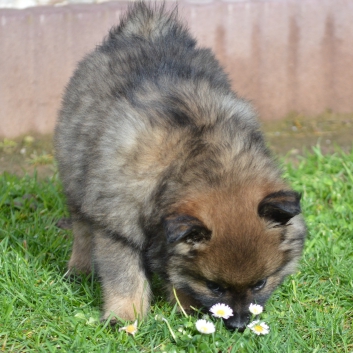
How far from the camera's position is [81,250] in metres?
4.04

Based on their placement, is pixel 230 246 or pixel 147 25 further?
pixel 147 25

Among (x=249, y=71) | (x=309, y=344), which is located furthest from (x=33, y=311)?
(x=249, y=71)

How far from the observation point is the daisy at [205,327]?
3.08 metres

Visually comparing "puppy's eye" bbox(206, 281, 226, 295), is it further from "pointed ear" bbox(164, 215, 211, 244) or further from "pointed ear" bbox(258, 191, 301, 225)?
"pointed ear" bbox(258, 191, 301, 225)

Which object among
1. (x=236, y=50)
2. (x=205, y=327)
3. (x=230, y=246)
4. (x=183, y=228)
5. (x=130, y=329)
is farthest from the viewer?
(x=236, y=50)

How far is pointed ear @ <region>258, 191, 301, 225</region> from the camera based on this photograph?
295 centimetres

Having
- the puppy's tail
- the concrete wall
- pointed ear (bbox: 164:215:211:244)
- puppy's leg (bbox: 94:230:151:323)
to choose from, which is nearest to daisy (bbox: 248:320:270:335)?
pointed ear (bbox: 164:215:211:244)

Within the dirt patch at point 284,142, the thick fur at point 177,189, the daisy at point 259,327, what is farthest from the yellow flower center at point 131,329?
the dirt patch at point 284,142

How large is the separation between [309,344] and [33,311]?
1.46m

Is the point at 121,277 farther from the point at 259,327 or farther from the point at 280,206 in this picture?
the point at 280,206

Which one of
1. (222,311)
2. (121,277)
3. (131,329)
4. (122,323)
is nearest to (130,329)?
(131,329)

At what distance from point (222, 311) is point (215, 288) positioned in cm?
11

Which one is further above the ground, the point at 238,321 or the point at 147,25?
the point at 147,25

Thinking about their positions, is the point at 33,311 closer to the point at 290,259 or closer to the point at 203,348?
the point at 203,348
